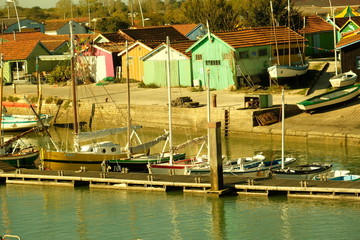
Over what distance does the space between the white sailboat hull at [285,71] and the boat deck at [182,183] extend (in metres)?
18.8

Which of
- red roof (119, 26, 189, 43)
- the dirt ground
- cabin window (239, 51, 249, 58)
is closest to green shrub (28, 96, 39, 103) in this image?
the dirt ground

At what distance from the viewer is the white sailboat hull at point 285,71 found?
5434 centimetres

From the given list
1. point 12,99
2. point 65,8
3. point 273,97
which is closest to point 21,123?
point 12,99

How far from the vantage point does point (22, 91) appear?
215 ft

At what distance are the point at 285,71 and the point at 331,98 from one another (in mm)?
6372

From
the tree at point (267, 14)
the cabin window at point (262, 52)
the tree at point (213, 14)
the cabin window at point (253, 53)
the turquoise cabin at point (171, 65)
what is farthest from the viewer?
the tree at point (213, 14)

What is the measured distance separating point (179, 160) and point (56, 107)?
835 inches

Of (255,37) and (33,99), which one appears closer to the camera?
(255,37)

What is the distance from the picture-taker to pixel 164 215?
3378cm

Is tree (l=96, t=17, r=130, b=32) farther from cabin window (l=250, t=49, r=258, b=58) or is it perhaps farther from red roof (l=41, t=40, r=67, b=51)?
cabin window (l=250, t=49, r=258, b=58)

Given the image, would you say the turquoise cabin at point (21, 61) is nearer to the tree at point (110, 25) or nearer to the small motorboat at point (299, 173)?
the tree at point (110, 25)

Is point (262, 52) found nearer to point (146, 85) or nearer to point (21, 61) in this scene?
point (146, 85)

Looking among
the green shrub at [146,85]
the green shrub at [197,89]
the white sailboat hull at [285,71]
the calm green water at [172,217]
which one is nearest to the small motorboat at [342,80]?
the white sailboat hull at [285,71]

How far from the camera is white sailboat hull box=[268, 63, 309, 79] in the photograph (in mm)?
54344
